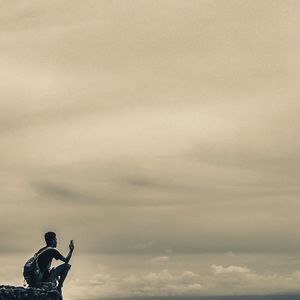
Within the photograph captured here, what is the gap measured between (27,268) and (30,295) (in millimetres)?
1966

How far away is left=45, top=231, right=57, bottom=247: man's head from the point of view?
4884 cm

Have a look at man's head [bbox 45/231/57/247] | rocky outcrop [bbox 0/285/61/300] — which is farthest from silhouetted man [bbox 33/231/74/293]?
rocky outcrop [bbox 0/285/61/300]

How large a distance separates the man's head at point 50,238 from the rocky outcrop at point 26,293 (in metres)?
2.17

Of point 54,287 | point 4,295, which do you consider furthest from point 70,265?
point 4,295

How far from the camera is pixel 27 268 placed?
158 ft

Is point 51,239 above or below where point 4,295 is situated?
above

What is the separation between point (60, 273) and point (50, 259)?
91 centimetres

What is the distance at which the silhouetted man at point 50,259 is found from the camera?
48750mm

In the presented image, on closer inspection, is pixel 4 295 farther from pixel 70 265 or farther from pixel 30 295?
pixel 70 265

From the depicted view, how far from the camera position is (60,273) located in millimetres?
49250

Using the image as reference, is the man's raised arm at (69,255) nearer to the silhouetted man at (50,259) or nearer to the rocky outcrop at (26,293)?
the silhouetted man at (50,259)

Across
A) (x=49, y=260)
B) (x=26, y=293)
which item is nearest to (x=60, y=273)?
(x=49, y=260)

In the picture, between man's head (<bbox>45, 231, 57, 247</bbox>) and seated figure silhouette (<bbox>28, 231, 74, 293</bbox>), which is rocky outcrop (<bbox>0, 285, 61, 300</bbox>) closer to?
seated figure silhouette (<bbox>28, 231, 74, 293</bbox>)

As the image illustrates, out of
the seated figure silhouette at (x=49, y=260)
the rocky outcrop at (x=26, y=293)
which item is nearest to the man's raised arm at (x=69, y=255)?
the seated figure silhouette at (x=49, y=260)
